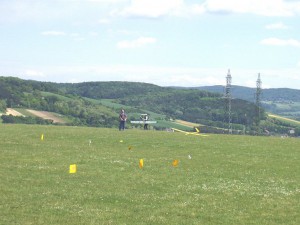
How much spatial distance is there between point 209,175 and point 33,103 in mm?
124946

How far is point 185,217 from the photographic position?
19125 millimetres

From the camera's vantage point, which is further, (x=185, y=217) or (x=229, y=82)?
(x=229, y=82)

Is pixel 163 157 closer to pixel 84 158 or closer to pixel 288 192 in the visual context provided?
pixel 84 158

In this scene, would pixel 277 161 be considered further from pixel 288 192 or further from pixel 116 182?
pixel 116 182

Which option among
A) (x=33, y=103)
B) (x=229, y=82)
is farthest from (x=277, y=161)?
(x=33, y=103)

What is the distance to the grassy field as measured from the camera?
62.9ft

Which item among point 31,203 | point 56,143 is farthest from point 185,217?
point 56,143

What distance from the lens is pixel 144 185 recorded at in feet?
82.3

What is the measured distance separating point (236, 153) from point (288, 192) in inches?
637

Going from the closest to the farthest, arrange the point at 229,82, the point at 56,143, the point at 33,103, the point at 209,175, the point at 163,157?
the point at 209,175 → the point at 163,157 → the point at 56,143 → the point at 229,82 → the point at 33,103

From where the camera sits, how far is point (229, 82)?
117188 mm

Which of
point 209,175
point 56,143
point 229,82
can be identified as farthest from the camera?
point 229,82

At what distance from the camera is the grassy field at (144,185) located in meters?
19.2

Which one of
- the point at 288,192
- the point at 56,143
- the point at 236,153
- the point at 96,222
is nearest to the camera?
the point at 96,222
